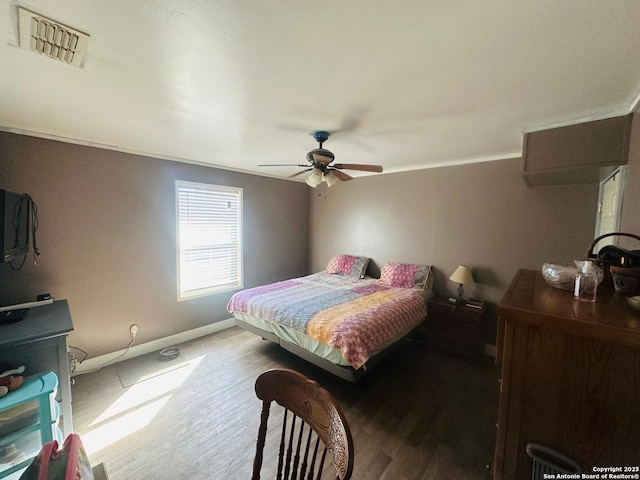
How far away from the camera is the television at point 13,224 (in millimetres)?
1643

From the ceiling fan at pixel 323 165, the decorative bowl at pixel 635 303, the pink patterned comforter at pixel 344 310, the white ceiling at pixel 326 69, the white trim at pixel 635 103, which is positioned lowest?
the pink patterned comforter at pixel 344 310

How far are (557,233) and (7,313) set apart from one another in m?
4.94

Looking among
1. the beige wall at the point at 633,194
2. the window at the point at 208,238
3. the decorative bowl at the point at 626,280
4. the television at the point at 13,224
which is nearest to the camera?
the decorative bowl at the point at 626,280

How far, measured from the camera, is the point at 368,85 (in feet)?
4.83

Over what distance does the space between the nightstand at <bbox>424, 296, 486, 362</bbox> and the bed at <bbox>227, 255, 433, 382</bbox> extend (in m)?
0.21

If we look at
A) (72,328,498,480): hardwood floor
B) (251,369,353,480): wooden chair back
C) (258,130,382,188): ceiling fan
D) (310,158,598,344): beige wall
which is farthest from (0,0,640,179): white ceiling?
(72,328,498,480): hardwood floor

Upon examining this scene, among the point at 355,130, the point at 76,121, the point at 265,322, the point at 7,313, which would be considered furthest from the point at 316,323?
the point at 76,121

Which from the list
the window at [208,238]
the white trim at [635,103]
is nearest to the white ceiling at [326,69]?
the white trim at [635,103]

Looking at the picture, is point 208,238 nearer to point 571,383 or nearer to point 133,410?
point 133,410

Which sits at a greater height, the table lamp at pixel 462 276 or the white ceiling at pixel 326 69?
the white ceiling at pixel 326 69

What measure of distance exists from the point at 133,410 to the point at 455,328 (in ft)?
10.7

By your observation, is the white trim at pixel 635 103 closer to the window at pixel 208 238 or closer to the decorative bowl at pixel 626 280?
the decorative bowl at pixel 626 280

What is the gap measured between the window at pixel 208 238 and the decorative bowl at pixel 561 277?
353cm

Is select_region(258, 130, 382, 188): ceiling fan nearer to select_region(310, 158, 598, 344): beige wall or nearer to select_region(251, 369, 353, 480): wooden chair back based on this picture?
select_region(310, 158, 598, 344): beige wall
